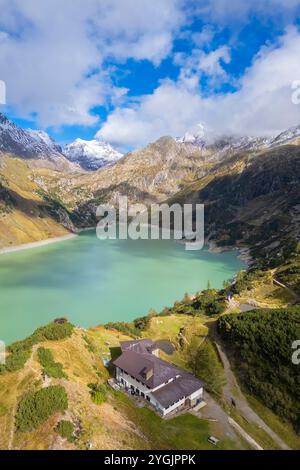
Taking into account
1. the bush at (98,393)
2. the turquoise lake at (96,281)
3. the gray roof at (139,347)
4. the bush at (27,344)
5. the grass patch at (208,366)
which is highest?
the bush at (27,344)

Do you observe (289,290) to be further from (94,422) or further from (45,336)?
(94,422)

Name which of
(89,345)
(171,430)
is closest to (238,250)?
(89,345)

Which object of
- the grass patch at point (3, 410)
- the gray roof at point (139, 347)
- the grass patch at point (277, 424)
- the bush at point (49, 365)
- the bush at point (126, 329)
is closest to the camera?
the grass patch at point (3, 410)

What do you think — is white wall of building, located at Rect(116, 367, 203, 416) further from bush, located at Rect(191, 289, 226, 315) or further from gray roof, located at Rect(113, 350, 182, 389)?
bush, located at Rect(191, 289, 226, 315)

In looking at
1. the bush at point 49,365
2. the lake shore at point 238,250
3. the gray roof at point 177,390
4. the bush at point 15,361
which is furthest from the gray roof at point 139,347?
the lake shore at point 238,250

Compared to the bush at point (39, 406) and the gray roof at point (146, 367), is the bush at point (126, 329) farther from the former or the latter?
the bush at point (39, 406)

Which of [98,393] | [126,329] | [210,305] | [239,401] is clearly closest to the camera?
[98,393]

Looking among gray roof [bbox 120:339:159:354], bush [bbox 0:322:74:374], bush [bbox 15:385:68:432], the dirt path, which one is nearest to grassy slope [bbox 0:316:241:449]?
bush [bbox 15:385:68:432]

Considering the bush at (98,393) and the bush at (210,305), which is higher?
the bush at (98,393)
